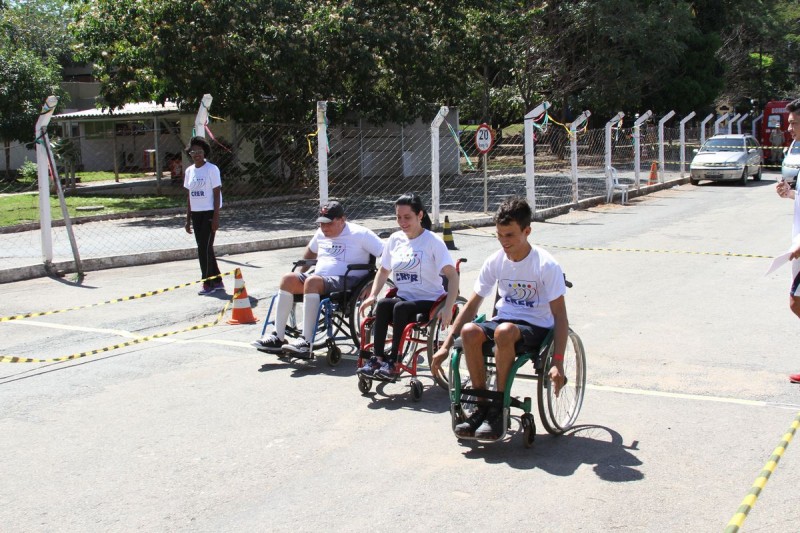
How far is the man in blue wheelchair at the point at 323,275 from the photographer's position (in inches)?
270

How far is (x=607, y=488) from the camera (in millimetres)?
4453

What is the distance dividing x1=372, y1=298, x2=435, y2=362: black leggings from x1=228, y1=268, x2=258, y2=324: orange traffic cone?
2.56 m

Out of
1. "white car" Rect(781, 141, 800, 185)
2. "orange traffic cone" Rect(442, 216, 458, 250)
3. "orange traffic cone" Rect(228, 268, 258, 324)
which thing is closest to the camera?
"orange traffic cone" Rect(228, 268, 258, 324)

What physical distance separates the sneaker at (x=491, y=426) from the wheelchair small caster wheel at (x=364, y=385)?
1.39 metres

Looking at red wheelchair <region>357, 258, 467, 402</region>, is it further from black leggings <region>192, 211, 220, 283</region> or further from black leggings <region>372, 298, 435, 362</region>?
black leggings <region>192, 211, 220, 283</region>

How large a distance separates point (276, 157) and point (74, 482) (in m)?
19.1

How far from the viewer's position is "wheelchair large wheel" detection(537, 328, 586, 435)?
5055 mm

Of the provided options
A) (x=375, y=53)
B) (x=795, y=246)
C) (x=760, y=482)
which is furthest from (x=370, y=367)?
(x=375, y=53)

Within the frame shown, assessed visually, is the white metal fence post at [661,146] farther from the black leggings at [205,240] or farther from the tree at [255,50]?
the black leggings at [205,240]

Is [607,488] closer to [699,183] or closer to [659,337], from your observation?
[659,337]

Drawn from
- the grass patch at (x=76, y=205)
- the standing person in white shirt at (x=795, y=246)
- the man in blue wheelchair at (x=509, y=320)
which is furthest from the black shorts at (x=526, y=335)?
the grass patch at (x=76, y=205)

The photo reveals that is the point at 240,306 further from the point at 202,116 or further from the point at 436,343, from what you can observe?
the point at 202,116

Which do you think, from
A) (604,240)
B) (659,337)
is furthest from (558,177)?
(659,337)

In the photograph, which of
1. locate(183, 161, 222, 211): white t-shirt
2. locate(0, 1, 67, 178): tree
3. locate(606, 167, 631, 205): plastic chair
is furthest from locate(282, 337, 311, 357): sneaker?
locate(0, 1, 67, 178): tree
